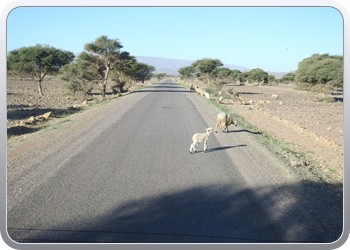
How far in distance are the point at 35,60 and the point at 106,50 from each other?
8.73 metres

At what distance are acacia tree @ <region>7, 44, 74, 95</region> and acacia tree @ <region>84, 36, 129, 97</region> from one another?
616 cm

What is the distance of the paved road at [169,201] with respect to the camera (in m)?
3.91

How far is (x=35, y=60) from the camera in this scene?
3406 cm

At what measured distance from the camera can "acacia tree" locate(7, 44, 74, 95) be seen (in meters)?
33.3

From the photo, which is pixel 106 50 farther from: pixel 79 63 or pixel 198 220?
pixel 198 220

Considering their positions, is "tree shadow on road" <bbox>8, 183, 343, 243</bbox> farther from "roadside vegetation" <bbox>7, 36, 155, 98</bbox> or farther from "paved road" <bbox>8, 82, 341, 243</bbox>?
"roadside vegetation" <bbox>7, 36, 155, 98</bbox>

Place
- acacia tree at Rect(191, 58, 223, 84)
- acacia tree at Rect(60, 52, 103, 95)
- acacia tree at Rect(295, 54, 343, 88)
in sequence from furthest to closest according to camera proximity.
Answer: acacia tree at Rect(191, 58, 223, 84), acacia tree at Rect(60, 52, 103, 95), acacia tree at Rect(295, 54, 343, 88)

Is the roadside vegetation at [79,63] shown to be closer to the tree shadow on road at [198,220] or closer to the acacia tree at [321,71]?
the acacia tree at [321,71]

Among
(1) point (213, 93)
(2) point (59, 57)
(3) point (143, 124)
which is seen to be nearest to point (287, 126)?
(3) point (143, 124)

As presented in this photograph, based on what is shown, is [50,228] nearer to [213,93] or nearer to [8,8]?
[8,8]

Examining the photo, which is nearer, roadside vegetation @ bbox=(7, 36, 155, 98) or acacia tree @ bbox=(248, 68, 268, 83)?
roadside vegetation @ bbox=(7, 36, 155, 98)

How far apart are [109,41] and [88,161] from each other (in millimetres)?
28665

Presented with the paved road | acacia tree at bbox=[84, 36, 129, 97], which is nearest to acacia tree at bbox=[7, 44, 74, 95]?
acacia tree at bbox=[84, 36, 129, 97]

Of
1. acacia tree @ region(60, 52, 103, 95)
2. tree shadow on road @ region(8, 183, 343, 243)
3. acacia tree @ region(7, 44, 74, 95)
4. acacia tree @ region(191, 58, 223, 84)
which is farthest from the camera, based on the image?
acacia tree @ region(191, 58, 223, 84)
